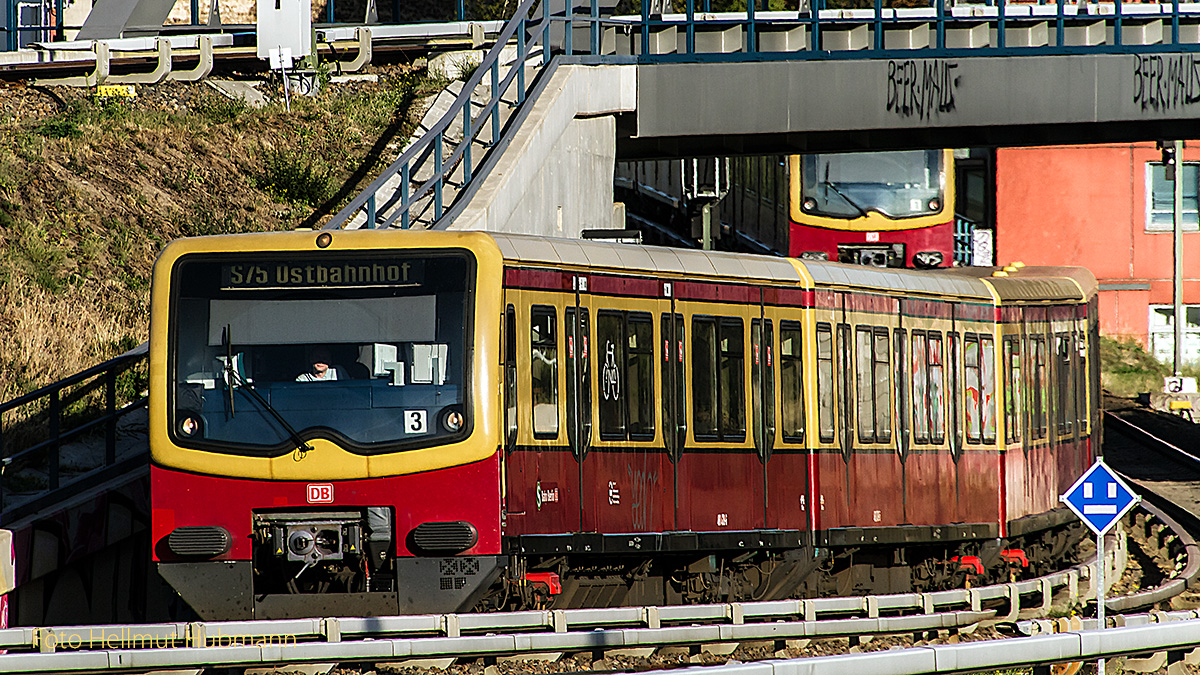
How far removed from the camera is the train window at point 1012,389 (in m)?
19.7

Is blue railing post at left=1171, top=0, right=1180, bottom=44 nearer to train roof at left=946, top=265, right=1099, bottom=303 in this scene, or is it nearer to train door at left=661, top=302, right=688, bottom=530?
train roof at left=946, top=265, right=1099, bottom=303

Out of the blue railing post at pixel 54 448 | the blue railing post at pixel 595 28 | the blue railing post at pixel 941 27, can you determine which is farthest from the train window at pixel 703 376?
the blue railing post at pixel 941 27

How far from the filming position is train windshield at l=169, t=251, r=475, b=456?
12297mm

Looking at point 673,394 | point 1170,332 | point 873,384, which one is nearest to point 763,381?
point 673,394

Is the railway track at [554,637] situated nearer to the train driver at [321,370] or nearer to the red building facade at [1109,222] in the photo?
the train driver at [321,370]

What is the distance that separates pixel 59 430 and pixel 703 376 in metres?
5.57

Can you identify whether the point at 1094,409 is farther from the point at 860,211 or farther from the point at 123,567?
the point at 123,567

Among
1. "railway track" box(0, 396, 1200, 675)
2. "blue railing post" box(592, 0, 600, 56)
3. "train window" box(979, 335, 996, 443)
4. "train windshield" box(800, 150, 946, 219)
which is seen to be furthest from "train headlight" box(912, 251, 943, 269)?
"railway track" box(0, 396, 1200, 675)

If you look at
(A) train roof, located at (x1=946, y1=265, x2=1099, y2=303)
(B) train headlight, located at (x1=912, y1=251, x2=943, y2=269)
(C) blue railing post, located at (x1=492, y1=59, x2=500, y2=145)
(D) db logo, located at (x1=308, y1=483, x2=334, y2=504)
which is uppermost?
(C) blue railing post, located at (x1=492, y1=59, x2=500, y2=145)

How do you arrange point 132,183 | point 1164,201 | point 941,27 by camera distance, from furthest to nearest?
point 1164,201 → point 941,27 → point 132,183

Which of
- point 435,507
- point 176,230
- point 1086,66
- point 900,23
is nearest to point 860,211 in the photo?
point 900,23

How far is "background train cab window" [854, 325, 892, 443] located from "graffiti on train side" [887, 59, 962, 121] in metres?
6.59

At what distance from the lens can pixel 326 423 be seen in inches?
487

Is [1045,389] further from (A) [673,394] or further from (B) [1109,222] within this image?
(B) [1109,222]
